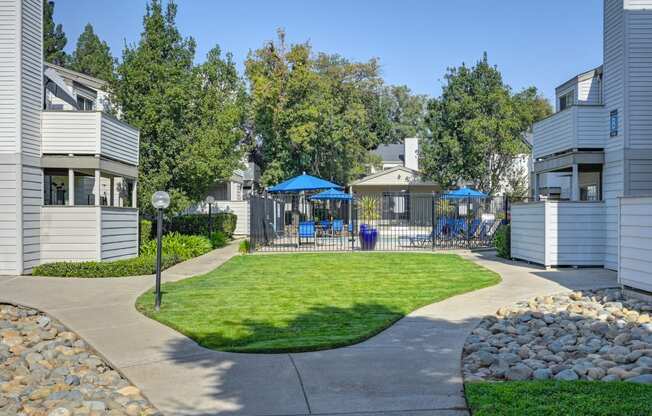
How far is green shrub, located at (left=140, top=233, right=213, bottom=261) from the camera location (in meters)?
17.4

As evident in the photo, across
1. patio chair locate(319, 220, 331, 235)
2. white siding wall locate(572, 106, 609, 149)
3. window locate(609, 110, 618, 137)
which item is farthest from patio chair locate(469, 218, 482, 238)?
window locate(609, 110, 618, 137)

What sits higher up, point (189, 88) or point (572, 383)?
point (189, 88)

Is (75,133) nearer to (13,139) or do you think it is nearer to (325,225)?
(13,139)

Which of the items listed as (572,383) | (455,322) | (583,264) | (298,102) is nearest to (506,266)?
(583,264)

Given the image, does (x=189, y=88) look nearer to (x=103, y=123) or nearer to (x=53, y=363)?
(x=103, y=123)

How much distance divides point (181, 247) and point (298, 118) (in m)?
15.6

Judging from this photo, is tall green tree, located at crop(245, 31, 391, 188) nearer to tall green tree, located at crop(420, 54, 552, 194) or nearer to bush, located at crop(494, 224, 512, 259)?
tall green tree, located at crop(420, 54, 552, 194)

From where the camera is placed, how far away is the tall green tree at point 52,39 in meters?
51.9

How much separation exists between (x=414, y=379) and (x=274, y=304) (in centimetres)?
473

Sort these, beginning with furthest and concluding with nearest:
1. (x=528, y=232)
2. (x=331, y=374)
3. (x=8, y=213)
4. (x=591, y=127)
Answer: (x=528, y=232) < (x=591, y=127) < (x=8, y=213) < (x=331, y=374)

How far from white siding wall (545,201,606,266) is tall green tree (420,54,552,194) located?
16674 mm

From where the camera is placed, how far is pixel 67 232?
46.4ft

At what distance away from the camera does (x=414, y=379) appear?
552 cm

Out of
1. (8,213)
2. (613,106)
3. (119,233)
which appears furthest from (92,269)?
(613,106)
